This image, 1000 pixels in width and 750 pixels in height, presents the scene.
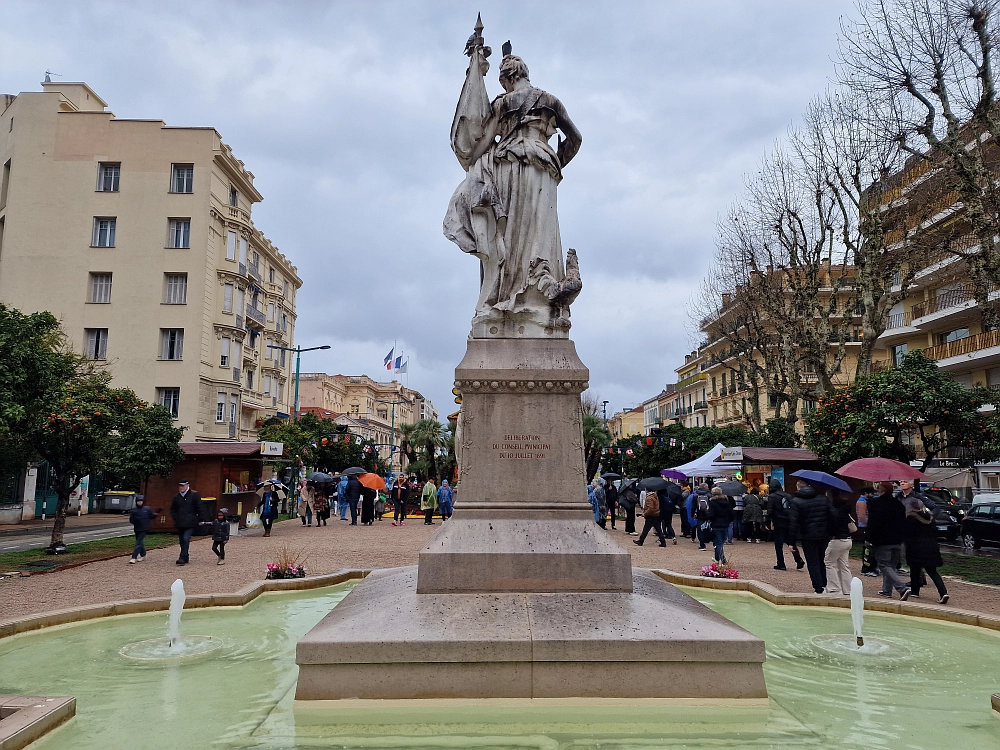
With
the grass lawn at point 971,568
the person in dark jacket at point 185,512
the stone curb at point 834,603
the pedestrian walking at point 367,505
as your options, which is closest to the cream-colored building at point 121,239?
the pedestrian walking at point 367,505

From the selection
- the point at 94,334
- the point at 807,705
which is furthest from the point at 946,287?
the point at 94,334

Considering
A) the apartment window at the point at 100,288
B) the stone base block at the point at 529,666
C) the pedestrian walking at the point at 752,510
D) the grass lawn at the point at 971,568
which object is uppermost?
the apartment window at the point at 100,288

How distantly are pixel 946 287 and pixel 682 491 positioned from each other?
95.5 ft

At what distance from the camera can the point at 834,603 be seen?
8609mm

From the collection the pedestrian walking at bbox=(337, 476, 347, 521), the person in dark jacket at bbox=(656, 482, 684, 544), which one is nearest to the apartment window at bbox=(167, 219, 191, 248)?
the pedestrian walking at bbox=(337, 476, 347, 521)

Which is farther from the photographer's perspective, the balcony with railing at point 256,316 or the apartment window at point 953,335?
the balcony with railing at point 256,316

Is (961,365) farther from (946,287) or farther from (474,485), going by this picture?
(474,485)

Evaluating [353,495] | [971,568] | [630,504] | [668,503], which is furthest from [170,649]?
[353,495]

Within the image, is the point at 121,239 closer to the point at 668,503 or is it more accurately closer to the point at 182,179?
the point at 182,179

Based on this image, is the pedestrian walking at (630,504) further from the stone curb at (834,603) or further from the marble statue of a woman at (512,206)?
the marble statue of a woman at (512,206)

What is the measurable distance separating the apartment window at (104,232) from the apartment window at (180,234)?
3249 millimetres

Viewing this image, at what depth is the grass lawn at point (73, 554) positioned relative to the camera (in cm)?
1489

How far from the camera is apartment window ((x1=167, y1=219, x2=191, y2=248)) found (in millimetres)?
41875

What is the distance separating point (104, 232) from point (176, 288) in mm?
5321
